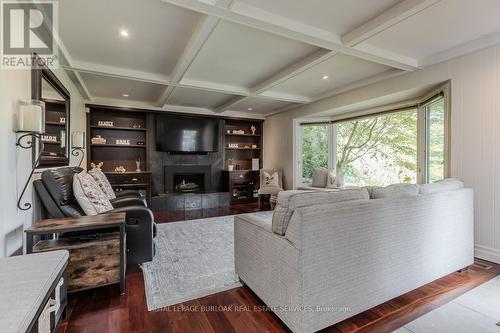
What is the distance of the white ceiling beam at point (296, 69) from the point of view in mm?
2922

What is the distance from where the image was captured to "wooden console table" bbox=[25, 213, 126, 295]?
6.09ft

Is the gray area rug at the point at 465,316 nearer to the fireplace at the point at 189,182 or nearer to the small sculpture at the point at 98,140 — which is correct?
the fireplace at the point at 189,182

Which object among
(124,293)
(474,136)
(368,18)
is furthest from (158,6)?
(474,136)

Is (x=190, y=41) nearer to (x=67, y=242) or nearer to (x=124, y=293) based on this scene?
(x=67, y=242)

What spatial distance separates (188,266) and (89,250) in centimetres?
96

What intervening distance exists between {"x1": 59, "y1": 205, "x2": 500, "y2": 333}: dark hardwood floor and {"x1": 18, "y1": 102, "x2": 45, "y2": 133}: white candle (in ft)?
4.65

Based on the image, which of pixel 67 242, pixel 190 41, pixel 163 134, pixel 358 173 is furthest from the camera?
pixel 163 134

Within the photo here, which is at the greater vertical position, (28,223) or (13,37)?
(13,37)

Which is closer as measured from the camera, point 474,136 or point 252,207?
point 474,136

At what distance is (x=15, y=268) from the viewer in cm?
119

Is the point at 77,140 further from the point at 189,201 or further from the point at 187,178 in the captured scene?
the point at 187,178

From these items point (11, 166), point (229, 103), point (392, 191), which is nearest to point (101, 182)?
point (11, 166)

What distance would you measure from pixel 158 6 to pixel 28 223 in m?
2.23

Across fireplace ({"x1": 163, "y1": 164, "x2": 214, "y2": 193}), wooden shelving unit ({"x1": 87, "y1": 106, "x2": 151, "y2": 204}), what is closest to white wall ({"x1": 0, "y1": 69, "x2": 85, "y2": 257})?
wooden shelving unit ({"x1": 87, "y1": 106, "x2": 151, "y2": 204})
